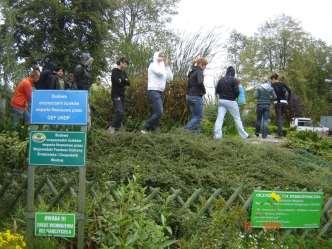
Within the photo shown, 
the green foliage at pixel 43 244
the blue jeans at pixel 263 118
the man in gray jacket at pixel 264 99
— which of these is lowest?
the green foliage at pixel 43 244

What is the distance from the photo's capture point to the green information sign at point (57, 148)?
557cm

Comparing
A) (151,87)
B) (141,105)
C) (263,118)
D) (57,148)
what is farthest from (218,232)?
(263,118)

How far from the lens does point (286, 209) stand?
659 centimetres

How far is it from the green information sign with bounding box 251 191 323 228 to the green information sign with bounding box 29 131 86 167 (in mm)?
2075

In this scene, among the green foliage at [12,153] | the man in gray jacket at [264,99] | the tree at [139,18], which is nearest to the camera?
the green foliage at [12,153]

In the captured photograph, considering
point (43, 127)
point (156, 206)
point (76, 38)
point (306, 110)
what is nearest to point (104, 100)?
point (43, 127)

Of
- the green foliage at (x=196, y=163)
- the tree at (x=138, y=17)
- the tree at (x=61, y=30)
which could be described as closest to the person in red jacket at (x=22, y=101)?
the green foliage at (x=196, y=163)

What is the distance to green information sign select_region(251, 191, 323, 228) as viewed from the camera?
6473 mm

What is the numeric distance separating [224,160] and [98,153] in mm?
1972

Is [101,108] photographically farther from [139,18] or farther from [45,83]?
[139,18]

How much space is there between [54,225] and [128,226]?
0.70m

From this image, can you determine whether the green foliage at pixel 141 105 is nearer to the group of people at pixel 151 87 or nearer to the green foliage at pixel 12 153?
the group of people at pixel 151 87

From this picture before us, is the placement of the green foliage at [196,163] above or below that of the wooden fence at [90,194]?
above

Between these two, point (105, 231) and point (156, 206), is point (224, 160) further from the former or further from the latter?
point (105, 231)
